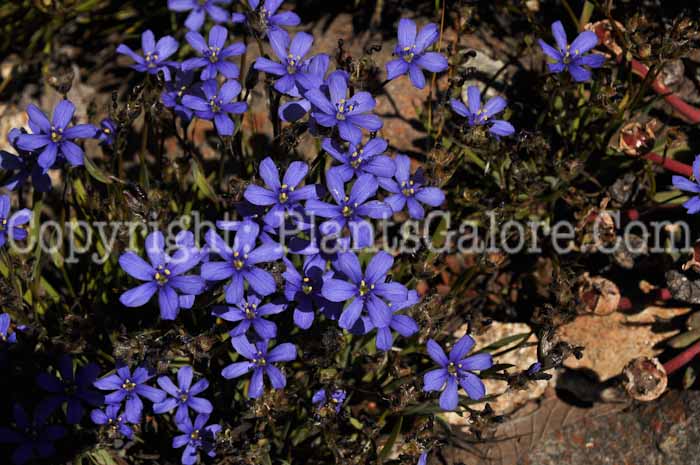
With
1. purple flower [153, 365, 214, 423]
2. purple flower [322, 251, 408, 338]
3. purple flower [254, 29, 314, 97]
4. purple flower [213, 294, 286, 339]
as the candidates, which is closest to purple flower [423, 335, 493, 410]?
purple flower [322, 251, 408, 338]

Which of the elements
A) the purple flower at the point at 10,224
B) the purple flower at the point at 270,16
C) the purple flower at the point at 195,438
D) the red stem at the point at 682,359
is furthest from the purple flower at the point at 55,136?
the red stem at the point at 682,359

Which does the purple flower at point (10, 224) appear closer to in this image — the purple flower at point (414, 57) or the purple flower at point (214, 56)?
the purple flower at point (214, 56)

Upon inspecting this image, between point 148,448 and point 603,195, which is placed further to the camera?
point 603,195

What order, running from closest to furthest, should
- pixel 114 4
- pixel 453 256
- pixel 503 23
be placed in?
pixel 453 256 → pixel 503 23 → pixel 114 4

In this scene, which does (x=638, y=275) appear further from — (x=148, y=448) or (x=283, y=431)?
(x=148, y=448)

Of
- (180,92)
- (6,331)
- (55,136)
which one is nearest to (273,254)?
(180,92)

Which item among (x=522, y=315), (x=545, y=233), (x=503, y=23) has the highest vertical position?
(x=503, y=23)

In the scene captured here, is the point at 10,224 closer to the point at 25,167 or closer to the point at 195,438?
the point at 25,167

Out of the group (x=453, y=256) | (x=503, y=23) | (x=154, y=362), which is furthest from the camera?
(x=503, y=23)

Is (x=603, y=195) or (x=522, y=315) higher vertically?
(x=603, y=195)

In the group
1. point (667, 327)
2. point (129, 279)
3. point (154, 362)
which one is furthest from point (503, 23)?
point (154, 362)
